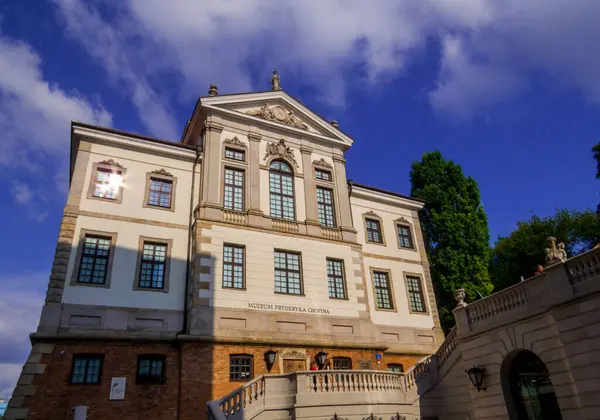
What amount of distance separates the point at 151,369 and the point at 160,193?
894 cm

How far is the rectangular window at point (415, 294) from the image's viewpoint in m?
27.1

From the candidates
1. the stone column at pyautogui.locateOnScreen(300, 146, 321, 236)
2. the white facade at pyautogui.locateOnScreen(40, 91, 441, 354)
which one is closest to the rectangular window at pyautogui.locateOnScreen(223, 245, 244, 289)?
the white facade at pyautogui.locateOnScreen(40, 91, 441, 354)

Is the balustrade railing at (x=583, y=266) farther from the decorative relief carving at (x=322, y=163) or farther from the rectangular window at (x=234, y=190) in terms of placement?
the decorative relief carving at (x=322, y=163)

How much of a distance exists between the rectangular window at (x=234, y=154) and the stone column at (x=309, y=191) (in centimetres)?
404

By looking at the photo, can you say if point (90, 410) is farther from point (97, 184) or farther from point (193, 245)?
point (97, 184)

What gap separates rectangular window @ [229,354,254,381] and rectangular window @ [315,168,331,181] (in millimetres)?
12266

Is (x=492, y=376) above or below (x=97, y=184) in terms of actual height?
below

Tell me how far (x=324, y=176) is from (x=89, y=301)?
1524 centimetres

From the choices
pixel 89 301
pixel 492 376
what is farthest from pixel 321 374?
pixel 89 301

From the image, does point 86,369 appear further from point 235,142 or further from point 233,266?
point 235,142

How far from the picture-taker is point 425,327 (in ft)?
86.8

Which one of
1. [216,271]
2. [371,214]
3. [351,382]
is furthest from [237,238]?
[371,214]

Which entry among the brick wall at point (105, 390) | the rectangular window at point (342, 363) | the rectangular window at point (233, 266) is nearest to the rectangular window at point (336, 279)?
the rectangular window at point (342, 363)

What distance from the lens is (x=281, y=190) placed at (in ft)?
83.0
